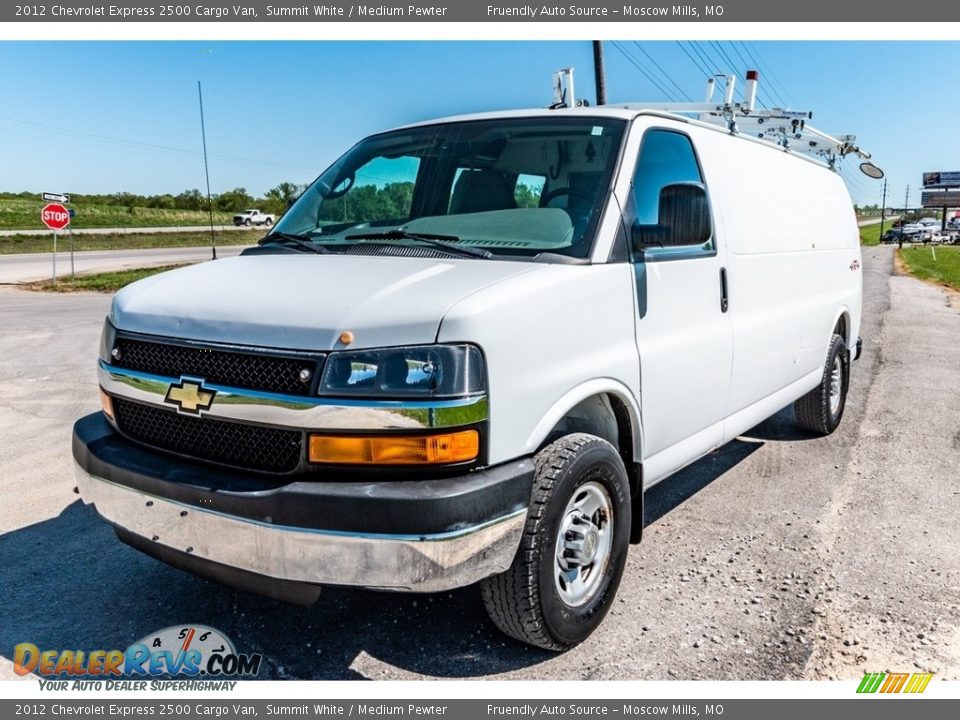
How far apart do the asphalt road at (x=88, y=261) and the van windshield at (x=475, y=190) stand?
22304 millimetres

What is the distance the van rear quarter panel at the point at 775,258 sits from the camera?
444cm

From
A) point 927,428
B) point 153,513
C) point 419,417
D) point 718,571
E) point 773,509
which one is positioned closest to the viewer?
point 419,417

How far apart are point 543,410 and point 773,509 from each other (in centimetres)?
251

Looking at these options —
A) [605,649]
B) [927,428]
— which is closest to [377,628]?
[605,649]

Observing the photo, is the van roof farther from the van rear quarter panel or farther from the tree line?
the tree line

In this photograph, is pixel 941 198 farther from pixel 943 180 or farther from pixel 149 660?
pixel 149 660

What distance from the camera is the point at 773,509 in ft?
15.7

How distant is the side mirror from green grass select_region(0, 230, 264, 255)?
1472 inches

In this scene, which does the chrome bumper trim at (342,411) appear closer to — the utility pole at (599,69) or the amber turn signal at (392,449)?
the amber turn signal at (392,449)

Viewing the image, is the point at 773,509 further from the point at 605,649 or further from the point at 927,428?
the point at 927,428

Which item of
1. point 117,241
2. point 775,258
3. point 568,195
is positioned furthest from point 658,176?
point 117,241

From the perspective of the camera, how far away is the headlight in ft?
8.45

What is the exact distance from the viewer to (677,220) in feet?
12.1

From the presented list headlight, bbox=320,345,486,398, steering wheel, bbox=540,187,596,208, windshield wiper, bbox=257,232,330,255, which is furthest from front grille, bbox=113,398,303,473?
steering wheel, bbox=540,187,596,208
